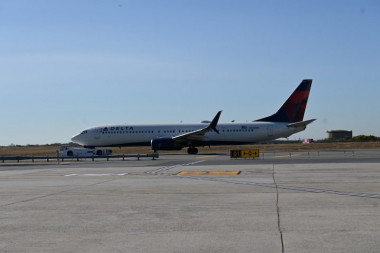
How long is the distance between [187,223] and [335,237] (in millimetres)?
3110

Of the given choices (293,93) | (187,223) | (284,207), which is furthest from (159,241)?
(293,93)

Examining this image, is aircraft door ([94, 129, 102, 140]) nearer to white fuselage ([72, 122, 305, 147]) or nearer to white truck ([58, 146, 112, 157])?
white fuselage ([72, 122, 305, 147])

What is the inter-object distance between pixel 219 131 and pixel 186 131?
358 centimetres

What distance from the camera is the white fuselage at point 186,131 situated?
58188mm

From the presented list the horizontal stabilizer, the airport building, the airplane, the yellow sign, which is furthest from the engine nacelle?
the airport building

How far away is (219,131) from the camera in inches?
2279

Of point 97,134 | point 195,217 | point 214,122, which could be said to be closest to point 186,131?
point 214,122

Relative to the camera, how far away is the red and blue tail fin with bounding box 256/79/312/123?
59.5m

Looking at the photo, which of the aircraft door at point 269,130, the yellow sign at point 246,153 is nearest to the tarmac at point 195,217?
the yellow sign at point 246,153

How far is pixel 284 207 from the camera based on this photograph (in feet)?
42.9

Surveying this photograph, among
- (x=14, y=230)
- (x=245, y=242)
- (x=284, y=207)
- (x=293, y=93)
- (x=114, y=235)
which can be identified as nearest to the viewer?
(x=245, y=242)

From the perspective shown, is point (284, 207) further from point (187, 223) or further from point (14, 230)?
point (14, 230)

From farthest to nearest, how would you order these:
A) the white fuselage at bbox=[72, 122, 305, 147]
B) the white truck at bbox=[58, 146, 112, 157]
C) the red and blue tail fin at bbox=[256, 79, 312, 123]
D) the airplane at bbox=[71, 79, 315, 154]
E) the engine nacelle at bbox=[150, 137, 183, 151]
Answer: the red and blue tail fin at bbox=[256, 79, 312, 123], the white fuselage at bbox=[72, 122, 305, 147], the airplane at bbox=[71, 79, 315, 154], the white truck at bbox=[58, 146, 112, 157], the engine nacelle at bbox=[150, 137, 183, 151]

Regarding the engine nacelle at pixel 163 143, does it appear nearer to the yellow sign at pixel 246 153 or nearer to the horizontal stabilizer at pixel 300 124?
the yellow sign at pixel 246 153
